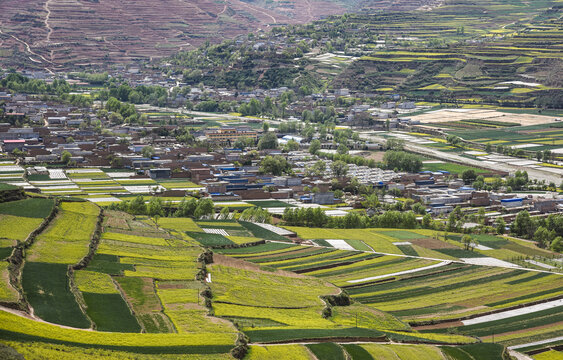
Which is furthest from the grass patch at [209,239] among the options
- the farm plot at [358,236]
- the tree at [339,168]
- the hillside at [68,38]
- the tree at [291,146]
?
the hillside at [68,38]

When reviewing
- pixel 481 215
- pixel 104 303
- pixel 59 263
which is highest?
pixel 59 263

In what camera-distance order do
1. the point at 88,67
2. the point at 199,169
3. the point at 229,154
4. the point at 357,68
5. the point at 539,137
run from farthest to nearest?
the point at 88,67, the point at 357,68, the point at 539,137, the point at 229,154, the point at 199,169

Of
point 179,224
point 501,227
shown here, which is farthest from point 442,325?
point 501,227

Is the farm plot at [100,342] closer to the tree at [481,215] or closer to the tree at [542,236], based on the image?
the tree at [542,236]

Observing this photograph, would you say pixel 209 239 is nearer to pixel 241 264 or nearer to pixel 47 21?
pixel 241 264

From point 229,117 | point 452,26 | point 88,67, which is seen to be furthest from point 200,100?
point 452,26

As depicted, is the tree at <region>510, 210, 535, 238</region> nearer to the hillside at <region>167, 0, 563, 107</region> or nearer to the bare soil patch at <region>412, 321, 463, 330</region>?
the bare soil patch at <region>412, 321, 463, 330</region>

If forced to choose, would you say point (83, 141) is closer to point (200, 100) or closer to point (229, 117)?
point (229, 117)
